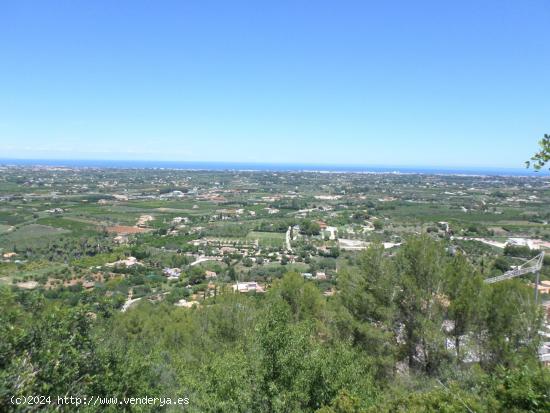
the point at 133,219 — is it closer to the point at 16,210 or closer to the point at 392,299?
the point at 16,210

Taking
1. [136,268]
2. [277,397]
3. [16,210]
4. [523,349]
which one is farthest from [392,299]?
[16,210]

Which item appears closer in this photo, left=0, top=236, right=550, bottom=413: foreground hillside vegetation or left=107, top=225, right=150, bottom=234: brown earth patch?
left=0, top=236, right=550, bottom=413: foreground hillside vegetation

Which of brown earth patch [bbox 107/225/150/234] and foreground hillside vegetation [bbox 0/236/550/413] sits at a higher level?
foreground hillside vegetation [bbox 0/236/550/413]

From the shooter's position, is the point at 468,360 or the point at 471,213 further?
the point at 471,213

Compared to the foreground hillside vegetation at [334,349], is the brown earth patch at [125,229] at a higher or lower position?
lower

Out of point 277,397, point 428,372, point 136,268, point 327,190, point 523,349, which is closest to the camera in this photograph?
point 277,397

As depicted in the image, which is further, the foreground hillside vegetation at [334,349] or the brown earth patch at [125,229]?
the brown earth patch at [125,229]

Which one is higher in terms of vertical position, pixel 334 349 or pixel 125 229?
pixel 334 349

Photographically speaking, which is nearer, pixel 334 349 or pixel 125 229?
pixel 334 349
